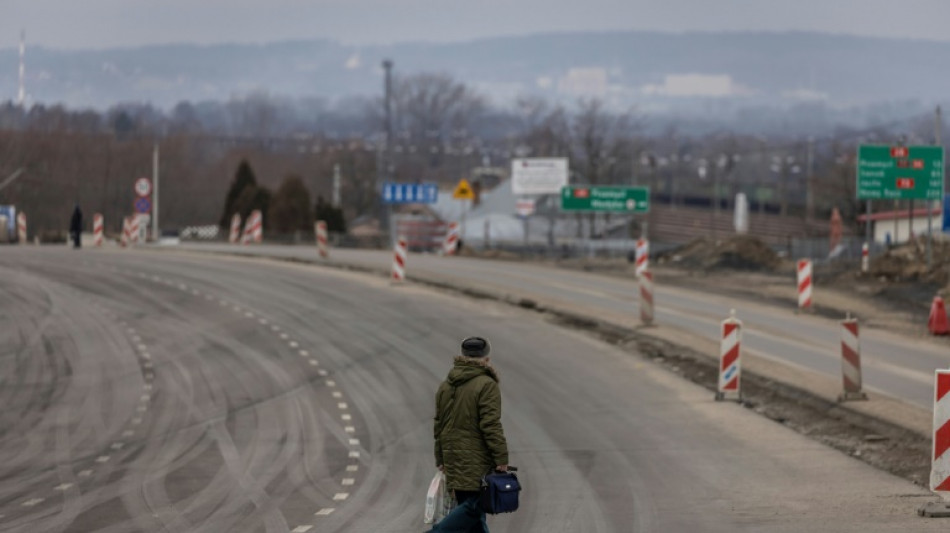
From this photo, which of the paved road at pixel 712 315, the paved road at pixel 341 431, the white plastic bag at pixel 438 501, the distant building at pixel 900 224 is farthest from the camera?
the distant building at pixel 900 224

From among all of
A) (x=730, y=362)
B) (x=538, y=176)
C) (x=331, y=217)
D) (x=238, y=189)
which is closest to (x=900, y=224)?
(x=538, y=176)

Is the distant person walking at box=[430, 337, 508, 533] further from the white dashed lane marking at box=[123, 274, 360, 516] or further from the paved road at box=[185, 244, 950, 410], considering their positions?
the paved road at box=[185, 244, 950, 410]

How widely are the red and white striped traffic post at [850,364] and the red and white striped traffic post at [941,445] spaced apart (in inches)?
→ 304

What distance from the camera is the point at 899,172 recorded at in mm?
50875

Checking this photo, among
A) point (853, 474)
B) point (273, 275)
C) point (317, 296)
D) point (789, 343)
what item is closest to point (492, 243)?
point (273, 275)

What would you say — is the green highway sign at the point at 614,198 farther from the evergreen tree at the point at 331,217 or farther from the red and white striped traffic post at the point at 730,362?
the red and white striped traffic post at the point at 730,362

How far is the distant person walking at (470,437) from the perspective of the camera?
36.6ft

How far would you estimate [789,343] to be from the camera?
→ 33250 millimetres

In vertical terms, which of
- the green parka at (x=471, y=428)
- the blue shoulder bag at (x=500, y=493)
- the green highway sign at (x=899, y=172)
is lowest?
the blue shoulder bag at (x=500, y=493)

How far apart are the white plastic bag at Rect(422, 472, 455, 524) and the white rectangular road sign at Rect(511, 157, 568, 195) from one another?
252ft

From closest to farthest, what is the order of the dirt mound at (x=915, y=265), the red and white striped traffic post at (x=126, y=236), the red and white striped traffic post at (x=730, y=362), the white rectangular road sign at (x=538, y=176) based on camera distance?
the red and white striped traffic post at (x=730, y=362) < the dirt mound at (x=915, y=265) < the red and white striped traffic post at (x=126, y=236) < the white rectangular road sign at (x=538, y=176)

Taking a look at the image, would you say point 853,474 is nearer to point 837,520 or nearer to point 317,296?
point 837,520

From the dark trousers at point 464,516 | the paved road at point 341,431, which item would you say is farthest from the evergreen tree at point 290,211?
the dark trousers at point 464,516

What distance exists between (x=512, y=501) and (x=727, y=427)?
1119cm
